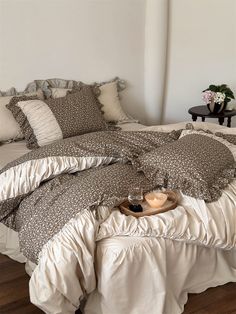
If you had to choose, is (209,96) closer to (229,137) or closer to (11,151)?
(229,137)

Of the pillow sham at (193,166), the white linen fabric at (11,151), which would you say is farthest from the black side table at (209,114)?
the white linen fabric at (11,151)

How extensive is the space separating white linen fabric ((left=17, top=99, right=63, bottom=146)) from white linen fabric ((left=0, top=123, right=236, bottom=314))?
1.06 meters

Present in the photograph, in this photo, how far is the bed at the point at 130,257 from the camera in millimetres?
1691

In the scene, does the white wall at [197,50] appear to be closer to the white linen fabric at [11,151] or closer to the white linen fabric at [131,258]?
the white linen fabric at [11,151]

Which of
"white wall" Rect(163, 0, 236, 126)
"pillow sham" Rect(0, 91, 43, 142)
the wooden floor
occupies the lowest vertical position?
the wooden floor

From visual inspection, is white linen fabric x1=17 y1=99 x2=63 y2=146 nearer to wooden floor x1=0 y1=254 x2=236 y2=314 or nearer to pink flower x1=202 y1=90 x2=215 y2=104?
wooden floor x1=0 y1=254 x2=236 y2=314

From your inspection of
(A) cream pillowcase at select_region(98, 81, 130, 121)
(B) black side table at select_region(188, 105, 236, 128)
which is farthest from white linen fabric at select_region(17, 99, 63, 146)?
(B) black side table at select_region(188, 105, 236, 128)

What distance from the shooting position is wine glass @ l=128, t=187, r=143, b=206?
1.88m

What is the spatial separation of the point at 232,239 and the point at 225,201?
18 cm

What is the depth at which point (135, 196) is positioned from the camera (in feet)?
6.17

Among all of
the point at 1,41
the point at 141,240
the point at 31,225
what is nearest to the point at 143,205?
the point at 141,240

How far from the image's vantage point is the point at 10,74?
3.04m

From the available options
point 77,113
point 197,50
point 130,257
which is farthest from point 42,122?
point 197,50

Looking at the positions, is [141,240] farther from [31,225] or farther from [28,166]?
[28,166]
